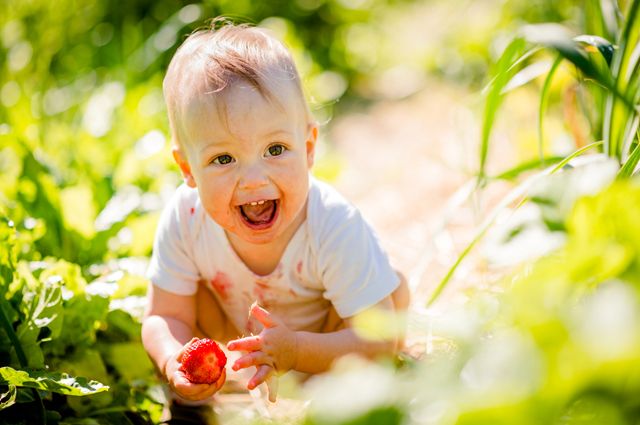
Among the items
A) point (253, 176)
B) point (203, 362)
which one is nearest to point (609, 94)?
point (253, 176)

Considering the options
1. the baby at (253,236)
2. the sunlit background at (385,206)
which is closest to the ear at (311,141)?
the baby at (253,236)

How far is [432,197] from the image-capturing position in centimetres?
313

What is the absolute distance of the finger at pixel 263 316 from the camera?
152cm

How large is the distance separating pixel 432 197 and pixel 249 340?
1751mm

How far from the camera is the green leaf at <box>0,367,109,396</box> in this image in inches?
57.2

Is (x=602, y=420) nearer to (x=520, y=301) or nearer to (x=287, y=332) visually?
(x=520, y=301)

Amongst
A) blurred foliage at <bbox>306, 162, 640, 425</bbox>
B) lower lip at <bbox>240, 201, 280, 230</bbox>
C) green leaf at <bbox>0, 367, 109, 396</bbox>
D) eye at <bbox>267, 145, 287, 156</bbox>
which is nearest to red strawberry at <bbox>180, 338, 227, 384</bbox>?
green leaf at <bbox>0, 367, 109, 396</bbox>

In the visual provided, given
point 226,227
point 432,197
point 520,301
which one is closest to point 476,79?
point 432,197

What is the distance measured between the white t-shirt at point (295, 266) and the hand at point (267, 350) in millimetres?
211

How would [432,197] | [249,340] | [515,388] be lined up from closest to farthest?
[515,388] → [249,340] → [432,197]

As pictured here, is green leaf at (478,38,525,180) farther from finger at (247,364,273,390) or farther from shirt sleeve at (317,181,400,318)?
finger at (247,364,273,390)

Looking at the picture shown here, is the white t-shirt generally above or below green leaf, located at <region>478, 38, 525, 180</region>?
below

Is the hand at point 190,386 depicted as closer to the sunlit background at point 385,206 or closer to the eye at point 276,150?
the sunlit background at point 385,206

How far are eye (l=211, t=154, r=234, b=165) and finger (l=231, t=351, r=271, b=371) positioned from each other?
399 millimetres
